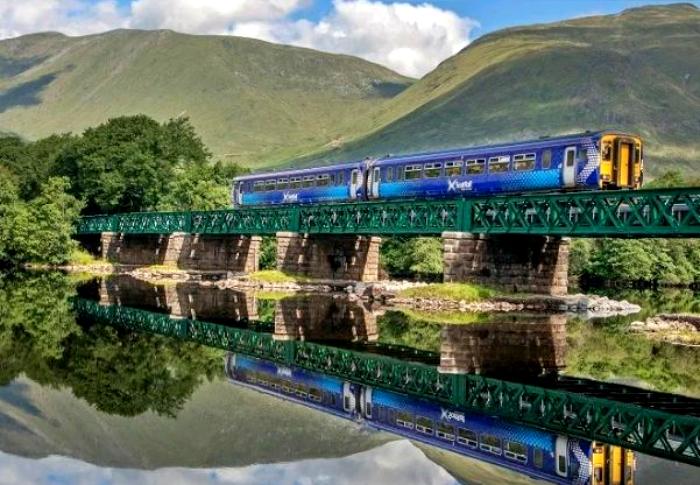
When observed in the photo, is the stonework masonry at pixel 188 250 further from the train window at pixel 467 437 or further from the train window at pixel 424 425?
the train window at pixel 467 437

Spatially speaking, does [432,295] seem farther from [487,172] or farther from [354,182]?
[354,182]

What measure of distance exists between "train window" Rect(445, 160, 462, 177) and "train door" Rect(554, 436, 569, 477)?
34.2 metres

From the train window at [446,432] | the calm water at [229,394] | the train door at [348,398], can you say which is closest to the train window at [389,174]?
the calm water at [229,394]

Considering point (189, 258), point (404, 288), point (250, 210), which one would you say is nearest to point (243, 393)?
point (404, 288)

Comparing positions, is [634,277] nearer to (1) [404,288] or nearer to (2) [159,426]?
(1) [404,288]

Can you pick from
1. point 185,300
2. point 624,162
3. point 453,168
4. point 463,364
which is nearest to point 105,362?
point 463,364

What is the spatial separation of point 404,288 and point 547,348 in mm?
23462

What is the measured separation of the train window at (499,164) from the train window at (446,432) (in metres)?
29.8

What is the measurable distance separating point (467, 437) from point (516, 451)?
1511 millimetres

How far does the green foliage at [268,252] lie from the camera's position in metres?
89.6

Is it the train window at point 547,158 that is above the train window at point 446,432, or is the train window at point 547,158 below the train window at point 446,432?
above

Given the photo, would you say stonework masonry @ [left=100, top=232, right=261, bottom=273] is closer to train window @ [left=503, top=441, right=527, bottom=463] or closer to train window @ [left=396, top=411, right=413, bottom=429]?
train window @ [left=396, top=411, right=413, bottom=429]

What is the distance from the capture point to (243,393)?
25781mm

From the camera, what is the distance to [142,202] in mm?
103562
